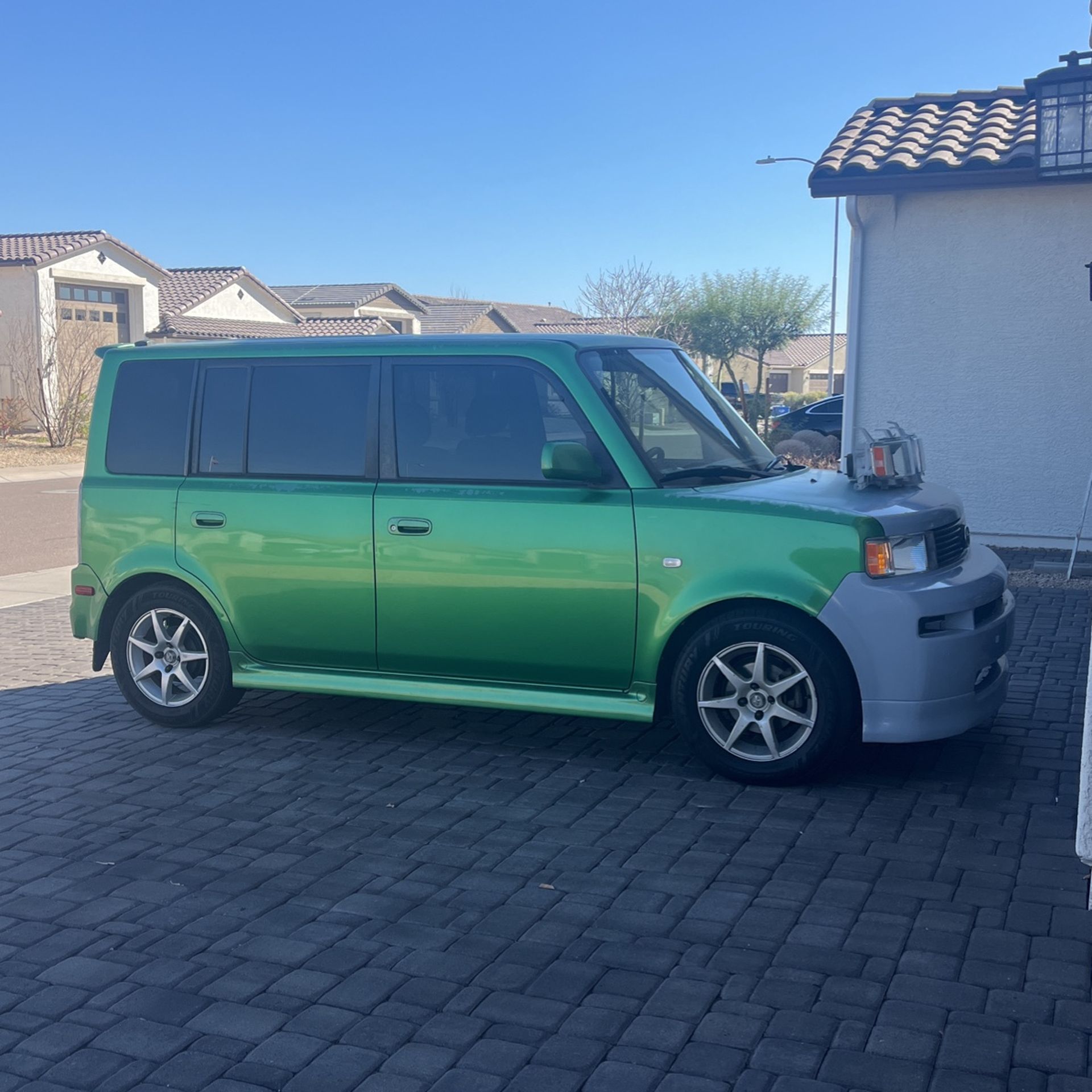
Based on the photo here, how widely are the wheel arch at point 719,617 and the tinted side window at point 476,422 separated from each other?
0.95 meters

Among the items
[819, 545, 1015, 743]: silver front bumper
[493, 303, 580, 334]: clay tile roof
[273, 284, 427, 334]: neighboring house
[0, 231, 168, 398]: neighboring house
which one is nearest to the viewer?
[819, 545, 1015, 743]: silver front bumper

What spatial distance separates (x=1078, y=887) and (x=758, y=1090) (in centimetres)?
183

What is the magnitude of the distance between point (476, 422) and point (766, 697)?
1.85m

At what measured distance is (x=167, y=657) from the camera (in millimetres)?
6715

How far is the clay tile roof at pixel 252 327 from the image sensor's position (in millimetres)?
51531

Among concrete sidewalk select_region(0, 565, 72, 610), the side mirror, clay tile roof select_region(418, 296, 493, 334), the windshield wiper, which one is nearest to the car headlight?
the windshield wiper

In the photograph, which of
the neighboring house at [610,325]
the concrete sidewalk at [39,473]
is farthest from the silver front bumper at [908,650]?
the neighboring house at [610,325]

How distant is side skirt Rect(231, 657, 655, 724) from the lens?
5762mm

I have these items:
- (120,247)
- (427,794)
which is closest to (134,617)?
(427,794)

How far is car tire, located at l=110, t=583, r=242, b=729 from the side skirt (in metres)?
0.16

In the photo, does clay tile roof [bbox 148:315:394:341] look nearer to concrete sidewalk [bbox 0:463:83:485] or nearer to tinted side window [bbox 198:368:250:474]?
concrete sidewalk [bbox 0:463:83:485]

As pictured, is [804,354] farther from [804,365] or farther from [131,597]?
[131,597]

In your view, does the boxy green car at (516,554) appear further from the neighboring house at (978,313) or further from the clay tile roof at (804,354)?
the clay tile roof at (804,354)

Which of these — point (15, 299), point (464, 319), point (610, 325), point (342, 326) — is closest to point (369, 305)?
point (464, 319)
